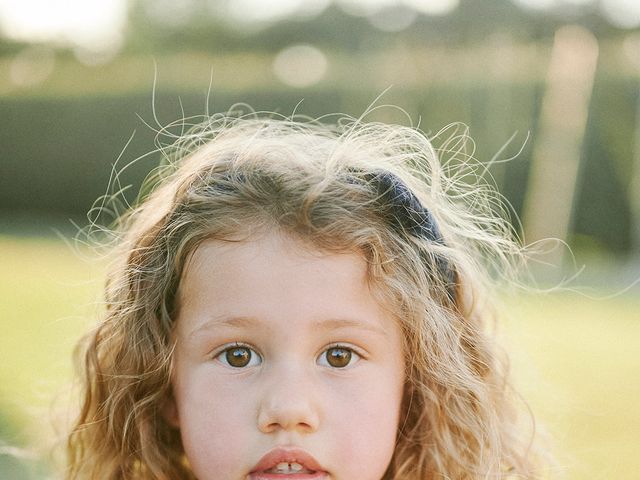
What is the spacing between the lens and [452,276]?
2.20 meters

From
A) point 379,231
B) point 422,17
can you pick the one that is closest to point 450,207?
point 379,231

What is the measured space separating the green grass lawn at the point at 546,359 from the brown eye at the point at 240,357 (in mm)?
533

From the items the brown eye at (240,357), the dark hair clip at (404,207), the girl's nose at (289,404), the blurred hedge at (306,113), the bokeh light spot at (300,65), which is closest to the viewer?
the girl's nose at (289,404)

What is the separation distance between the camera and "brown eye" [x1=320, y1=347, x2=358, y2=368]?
190 centimetres

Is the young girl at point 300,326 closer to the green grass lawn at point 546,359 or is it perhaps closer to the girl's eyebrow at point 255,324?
the girl's eyebrow at point 255,324

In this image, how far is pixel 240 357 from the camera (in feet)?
6.21

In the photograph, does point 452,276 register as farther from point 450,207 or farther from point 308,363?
point 308,363

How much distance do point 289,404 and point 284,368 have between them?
81mm

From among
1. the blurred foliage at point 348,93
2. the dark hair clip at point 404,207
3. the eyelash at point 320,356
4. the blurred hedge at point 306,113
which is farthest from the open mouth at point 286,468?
the blurred hedge at point 306,113

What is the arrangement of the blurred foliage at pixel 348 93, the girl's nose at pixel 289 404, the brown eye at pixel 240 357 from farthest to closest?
the blurred foliage at pixel 348 93 → the brown eye at pixel 240 357 → the girl's nose at pixel 289 404

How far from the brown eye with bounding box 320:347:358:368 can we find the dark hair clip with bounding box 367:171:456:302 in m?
0.33

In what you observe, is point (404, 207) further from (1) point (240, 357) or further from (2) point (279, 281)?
(1) point (240, 357)

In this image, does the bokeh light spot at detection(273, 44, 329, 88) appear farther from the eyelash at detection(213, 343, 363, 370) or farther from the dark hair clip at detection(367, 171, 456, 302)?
the eyelash at detection(213, 343, 363, 370)

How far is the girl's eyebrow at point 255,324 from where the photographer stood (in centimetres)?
186
